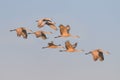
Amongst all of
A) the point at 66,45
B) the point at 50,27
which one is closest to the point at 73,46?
the point at 66,45

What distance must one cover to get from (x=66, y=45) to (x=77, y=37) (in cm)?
346

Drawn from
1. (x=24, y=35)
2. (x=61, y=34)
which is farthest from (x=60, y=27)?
(x=24, y=35)

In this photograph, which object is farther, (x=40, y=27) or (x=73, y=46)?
(x=73, y=46)

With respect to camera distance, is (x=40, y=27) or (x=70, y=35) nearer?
(x=40, y=27)

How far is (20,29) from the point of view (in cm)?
5300

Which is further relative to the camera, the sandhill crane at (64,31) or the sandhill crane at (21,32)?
the sandhill crane at (64,31)

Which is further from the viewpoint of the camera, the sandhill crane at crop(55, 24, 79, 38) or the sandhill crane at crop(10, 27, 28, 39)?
the sandhill crane at crop(55, 24, 79, 38)

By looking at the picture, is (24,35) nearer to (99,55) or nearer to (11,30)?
(11,30)

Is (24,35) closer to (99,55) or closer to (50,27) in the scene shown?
(50,27)

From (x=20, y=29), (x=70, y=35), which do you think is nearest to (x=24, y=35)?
(x=20, y=29)

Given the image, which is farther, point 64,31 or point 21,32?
point 64,31

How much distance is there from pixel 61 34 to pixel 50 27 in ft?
6.21

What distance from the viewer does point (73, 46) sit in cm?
5719

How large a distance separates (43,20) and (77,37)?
2.84 metres
